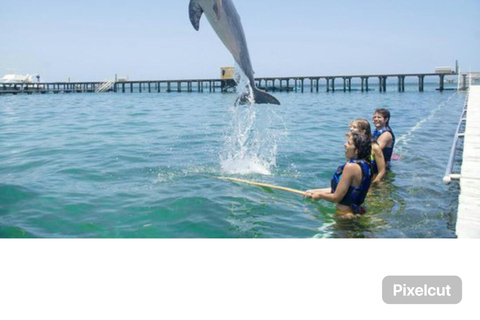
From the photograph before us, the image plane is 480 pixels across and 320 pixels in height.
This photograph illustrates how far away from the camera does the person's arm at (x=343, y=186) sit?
4.67m

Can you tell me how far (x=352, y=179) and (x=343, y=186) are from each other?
118 millimetres

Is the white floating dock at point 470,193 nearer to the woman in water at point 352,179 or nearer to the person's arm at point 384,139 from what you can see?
the woman in water at point 352,179

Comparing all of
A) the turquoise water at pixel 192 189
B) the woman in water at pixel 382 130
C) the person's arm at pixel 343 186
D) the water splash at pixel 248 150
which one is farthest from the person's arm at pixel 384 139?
the person's arm at pixel 343 186

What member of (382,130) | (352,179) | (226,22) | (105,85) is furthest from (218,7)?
(105,85)

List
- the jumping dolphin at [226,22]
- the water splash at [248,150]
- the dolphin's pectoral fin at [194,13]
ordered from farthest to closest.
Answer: the water splash at [248,150] → the dolphin's pectoral fin at [194,13] → the jumping dolphin at [226,22]

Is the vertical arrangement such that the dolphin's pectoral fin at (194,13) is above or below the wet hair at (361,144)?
above

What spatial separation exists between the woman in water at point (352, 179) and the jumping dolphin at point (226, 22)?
1.74m

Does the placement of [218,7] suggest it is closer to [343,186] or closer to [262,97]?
[262,97]

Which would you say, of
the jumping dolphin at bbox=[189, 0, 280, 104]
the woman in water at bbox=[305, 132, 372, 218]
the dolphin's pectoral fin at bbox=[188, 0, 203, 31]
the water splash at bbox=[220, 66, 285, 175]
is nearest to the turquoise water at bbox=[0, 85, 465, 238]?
the water splash at bbox=[220, 66, 285, 175]

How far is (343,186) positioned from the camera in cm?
479

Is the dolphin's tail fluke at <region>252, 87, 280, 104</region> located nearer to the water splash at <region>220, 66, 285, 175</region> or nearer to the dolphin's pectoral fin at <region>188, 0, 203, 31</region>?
the water splash at <region>220, 66, 285, 175</region>

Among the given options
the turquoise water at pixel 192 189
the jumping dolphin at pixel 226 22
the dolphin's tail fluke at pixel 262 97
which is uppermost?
the jumping dolphin at pixel 226 22
